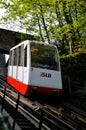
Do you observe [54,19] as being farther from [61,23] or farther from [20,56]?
[20,56]

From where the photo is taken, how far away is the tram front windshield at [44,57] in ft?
45.7

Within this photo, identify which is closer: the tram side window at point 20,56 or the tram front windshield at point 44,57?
the tram front windshield at point 44,57

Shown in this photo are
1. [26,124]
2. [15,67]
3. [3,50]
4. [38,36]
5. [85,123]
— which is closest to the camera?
[26,124]

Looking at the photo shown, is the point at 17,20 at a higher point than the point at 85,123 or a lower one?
higher

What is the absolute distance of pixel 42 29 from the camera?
23.5m

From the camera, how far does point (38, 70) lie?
13.7m

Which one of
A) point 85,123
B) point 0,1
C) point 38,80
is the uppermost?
point 0,1

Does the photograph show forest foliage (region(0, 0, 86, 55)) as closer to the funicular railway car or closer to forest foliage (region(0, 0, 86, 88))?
forest foliage (region(0, 0, 86, 88))

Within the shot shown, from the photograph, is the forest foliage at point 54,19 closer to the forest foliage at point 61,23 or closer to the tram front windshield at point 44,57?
the forest foliage at point 61,23

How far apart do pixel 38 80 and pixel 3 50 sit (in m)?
24.1

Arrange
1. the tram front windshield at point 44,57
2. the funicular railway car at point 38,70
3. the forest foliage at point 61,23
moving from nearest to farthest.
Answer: the funicular railway car at point 38,70 < the tram front windshield at point 44,57 < the forest foliage at point 61,23

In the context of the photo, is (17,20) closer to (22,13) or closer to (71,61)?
(22,13)

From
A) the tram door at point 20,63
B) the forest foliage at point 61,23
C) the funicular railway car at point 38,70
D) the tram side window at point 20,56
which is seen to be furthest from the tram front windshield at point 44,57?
the forest foliage at point 61,23

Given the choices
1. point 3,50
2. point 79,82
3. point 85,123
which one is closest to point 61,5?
point 79,82
